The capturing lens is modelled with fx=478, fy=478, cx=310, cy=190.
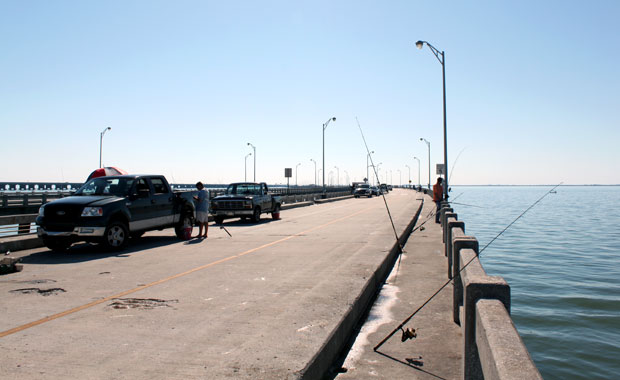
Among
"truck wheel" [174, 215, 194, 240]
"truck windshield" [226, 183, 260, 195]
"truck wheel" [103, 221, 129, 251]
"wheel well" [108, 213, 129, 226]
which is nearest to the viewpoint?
"truck wheel" [103, 221, 129, 251]

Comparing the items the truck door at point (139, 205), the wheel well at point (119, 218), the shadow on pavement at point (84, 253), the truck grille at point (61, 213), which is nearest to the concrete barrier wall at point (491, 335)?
the shadow on pavement at point (84, 253)

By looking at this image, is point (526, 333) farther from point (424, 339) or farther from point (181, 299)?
point (181, 299)

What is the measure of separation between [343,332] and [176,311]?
2405 millimetres

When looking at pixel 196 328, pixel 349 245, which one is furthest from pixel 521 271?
pixel 196 328

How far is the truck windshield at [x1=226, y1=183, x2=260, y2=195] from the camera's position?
2431 cm

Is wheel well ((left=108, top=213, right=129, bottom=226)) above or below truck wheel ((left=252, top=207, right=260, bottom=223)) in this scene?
above

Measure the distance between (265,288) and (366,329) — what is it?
221 centimetres

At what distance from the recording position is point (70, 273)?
31.9 feet

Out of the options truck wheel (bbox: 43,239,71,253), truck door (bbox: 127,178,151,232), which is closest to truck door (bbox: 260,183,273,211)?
truck door (bbox: 127,178,151,232)

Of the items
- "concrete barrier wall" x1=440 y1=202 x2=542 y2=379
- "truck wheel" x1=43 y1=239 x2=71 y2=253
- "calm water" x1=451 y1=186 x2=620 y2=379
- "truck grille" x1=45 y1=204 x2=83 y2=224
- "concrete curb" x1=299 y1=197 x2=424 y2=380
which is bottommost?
"calm water" x1=451 y1=186 x2=620 y2=379

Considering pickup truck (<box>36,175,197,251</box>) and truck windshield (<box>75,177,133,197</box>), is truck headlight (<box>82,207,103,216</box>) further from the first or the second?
truck windshield (<box>75,177,133,197</box>)

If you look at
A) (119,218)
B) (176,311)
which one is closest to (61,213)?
(119,218)

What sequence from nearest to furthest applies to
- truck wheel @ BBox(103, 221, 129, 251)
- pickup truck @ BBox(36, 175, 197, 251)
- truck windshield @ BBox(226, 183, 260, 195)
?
pickup truck @ BBox(36, 175, 197, 251)
truck wheel @ BBox(103, 221, 129, 251)
truck windshield @ BBox(226, 183, 260, 195)

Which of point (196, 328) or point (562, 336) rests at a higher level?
point (196, 328)
